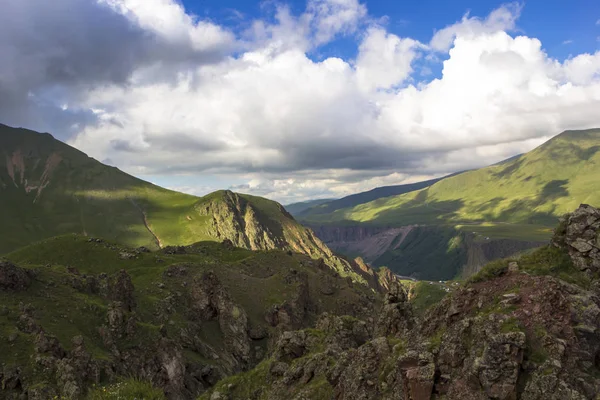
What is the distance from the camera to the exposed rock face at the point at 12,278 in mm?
76188

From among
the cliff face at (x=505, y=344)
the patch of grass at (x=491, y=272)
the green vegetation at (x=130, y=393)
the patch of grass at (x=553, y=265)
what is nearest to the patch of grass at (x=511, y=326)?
the cliff face at (x=505, y=344)

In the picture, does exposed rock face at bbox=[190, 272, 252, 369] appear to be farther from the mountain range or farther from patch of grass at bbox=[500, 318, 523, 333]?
patch of grass at bbox=[500, 318, 523, 333]

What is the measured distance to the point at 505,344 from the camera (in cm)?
2473

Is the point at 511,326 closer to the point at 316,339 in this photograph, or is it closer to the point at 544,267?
the point at 544,267

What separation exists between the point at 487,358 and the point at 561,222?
69.3 feet

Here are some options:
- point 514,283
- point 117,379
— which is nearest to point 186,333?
point 117,379

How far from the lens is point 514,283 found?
30406mm

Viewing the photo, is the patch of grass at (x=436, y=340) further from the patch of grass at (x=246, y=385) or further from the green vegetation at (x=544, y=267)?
the patch of grass at (x=246, y=385)

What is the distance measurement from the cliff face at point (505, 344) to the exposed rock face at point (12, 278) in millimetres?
65419

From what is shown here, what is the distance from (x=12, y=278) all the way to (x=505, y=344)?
90346mm

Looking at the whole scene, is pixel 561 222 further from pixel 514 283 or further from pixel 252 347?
pixel 252 347

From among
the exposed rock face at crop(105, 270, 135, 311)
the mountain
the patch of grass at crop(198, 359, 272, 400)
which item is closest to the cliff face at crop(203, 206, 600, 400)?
the patch of grass at crop(198, 359, 272, 400)

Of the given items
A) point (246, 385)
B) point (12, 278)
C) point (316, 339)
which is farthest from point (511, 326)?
point (12, 278)

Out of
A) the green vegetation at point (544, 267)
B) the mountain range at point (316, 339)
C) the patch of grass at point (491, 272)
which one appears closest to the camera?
the mountain range at point (316, 339)
